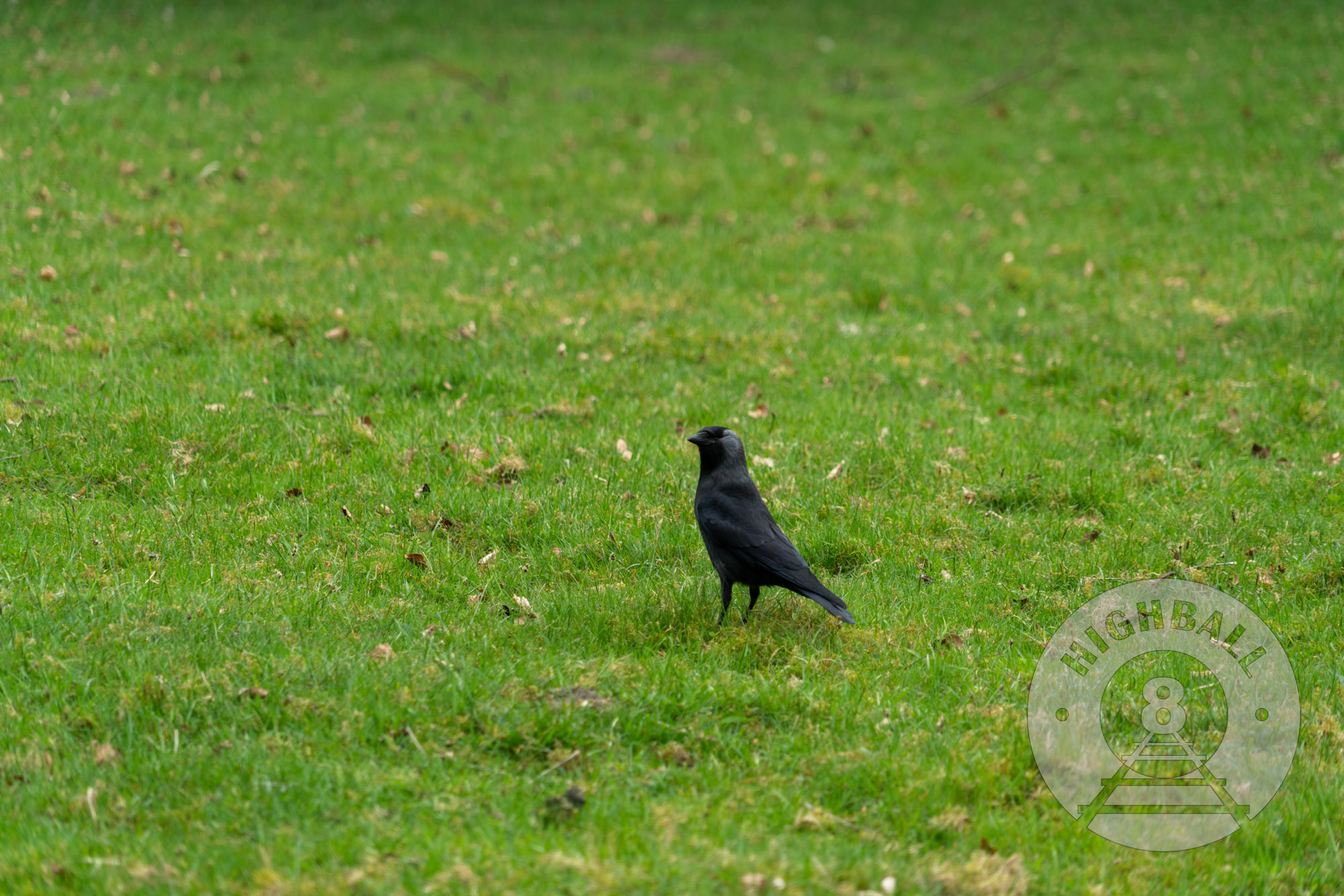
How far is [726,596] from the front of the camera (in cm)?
578

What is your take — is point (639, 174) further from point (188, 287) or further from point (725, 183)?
point (188, 287)

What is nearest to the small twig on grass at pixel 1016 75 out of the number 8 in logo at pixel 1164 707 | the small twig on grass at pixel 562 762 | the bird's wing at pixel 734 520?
the bird's wing at pixel 734 520

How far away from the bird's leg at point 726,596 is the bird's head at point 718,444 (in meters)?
0.71

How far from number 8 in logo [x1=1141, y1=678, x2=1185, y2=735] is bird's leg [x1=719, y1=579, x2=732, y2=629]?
6.69 feet

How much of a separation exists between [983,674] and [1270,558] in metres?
2.42

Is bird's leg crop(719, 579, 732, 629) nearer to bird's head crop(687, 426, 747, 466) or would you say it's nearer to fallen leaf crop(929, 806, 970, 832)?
bird's head crop(687, 426, 747, 466)

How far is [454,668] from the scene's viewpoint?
4.98 metres

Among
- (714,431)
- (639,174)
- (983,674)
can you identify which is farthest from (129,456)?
(639,174)

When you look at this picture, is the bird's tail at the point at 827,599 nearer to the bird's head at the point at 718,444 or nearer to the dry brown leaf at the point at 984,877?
the bird's head at the point at 718,444

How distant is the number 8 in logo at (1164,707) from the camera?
4887 mm

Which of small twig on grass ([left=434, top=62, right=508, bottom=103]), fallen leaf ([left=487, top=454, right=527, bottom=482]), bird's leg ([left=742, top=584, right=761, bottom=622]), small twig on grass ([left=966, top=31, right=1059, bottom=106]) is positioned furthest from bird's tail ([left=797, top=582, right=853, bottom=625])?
small twig on grass ([left=966, top=31, right=1059, bottom=106])

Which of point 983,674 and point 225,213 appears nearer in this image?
point 983,674

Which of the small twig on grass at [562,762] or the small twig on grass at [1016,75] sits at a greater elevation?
the small twig on grass at [1016,75]

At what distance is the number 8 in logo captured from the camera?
192 inches
